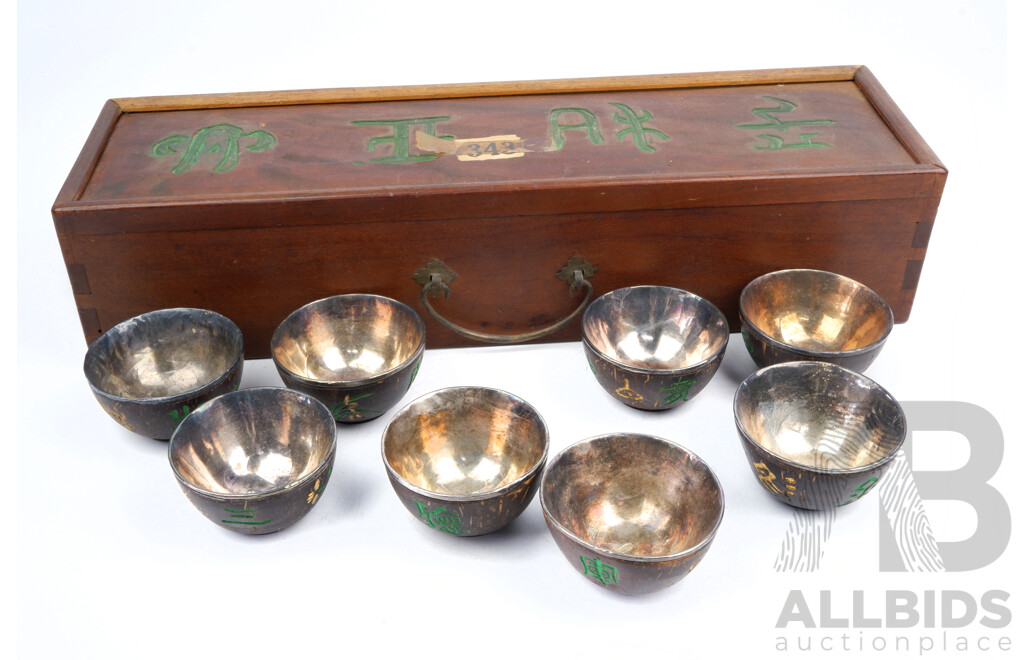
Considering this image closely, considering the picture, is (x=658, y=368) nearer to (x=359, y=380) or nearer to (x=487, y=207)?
(x=487, y=207)

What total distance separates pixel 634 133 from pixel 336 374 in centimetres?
140

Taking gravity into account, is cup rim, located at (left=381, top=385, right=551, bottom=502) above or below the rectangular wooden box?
below

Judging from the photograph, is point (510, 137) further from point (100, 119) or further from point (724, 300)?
point (100, 119)

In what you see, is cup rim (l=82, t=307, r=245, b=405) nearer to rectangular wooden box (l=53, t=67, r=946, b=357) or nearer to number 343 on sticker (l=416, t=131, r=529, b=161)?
rectangular wooden box (l=53, t=67, r=946, b=357)

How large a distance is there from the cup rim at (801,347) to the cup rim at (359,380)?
1095mm

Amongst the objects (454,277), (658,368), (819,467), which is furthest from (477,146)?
(819,467)

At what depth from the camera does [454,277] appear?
12.2ft

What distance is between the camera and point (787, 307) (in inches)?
151

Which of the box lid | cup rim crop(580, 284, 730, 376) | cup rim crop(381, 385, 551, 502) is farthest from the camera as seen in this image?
the box lid

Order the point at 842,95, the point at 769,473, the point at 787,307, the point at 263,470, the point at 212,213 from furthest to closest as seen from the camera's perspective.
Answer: the point at 842,95 < the point at 787,307 < the point at 212,213 < the point at 263,470 < the point at 769,473

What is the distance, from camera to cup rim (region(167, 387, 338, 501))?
9.41 ft

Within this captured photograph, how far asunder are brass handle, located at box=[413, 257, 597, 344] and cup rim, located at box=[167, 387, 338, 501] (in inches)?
26.2

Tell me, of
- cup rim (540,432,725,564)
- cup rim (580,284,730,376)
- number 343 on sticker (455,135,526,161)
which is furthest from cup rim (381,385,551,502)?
number 343 on sticker (455,135,526,161)

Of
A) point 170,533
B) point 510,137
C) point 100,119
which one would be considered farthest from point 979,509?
point 100,119
